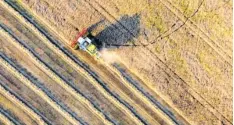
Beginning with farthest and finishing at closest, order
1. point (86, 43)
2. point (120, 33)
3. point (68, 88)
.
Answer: point (120, 33), point (68, 88), point (86, 43)

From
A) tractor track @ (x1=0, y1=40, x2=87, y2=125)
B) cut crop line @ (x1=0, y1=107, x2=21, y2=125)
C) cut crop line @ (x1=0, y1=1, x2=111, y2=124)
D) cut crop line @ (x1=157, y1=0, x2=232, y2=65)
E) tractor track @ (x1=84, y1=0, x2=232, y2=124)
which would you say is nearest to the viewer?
cut crop line @ (x1=0, y1=107, x2=21, y2=125)

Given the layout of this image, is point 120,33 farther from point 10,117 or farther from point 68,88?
point 10,117

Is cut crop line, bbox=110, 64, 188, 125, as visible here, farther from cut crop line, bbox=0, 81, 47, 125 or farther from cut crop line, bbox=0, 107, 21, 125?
cut crop line, bbox=0, 107, 21, 125

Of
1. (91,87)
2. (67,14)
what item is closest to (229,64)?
(91,87)

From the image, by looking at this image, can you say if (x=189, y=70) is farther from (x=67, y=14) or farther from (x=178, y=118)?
(x=67, y=14)

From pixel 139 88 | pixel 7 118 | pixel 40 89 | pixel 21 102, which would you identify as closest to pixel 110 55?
pixel 139 88

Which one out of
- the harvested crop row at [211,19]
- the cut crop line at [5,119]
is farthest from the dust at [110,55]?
the cut crop line at [5,119]

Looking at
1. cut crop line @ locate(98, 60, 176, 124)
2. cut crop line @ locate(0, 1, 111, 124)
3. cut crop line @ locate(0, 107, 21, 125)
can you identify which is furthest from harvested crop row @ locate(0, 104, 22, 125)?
cut crop line @ locate(98, 60, 176, 124)
